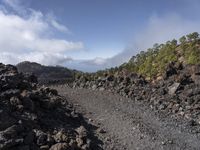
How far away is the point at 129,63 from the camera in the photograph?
39.5 metres

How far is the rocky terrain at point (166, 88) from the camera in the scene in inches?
1037

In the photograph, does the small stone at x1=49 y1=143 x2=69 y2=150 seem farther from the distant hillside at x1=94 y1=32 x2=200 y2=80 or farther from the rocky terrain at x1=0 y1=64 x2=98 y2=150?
the distant hillside at x1=94 y1=32 x2=200 y2=80

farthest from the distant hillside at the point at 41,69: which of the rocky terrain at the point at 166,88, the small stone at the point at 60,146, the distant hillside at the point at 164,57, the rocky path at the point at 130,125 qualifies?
the small stone at the point at 60,146

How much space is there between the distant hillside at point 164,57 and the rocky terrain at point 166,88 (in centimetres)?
95

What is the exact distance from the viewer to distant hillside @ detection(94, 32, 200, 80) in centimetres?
3291

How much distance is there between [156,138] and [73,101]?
6641 millimetres

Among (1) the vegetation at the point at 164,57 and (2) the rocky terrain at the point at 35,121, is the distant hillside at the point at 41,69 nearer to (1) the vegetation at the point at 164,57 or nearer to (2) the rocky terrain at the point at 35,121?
(1) the vegetation at the point at 164,57

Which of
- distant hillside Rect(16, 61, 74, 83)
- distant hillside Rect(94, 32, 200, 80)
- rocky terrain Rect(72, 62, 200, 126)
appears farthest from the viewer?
distant hillside Rect(16, 61, 74, 83)

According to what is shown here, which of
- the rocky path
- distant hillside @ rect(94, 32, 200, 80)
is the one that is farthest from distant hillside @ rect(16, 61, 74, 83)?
the rocky path

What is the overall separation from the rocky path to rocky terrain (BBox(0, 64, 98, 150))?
40.0 inches

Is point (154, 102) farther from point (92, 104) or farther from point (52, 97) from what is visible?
point (52, 97)

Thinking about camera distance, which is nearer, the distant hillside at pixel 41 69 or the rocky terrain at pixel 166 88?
the rocky terrain at pixel 166 88

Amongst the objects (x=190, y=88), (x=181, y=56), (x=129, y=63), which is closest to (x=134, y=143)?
(x=190, y=88)

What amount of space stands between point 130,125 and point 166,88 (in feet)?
25.5
